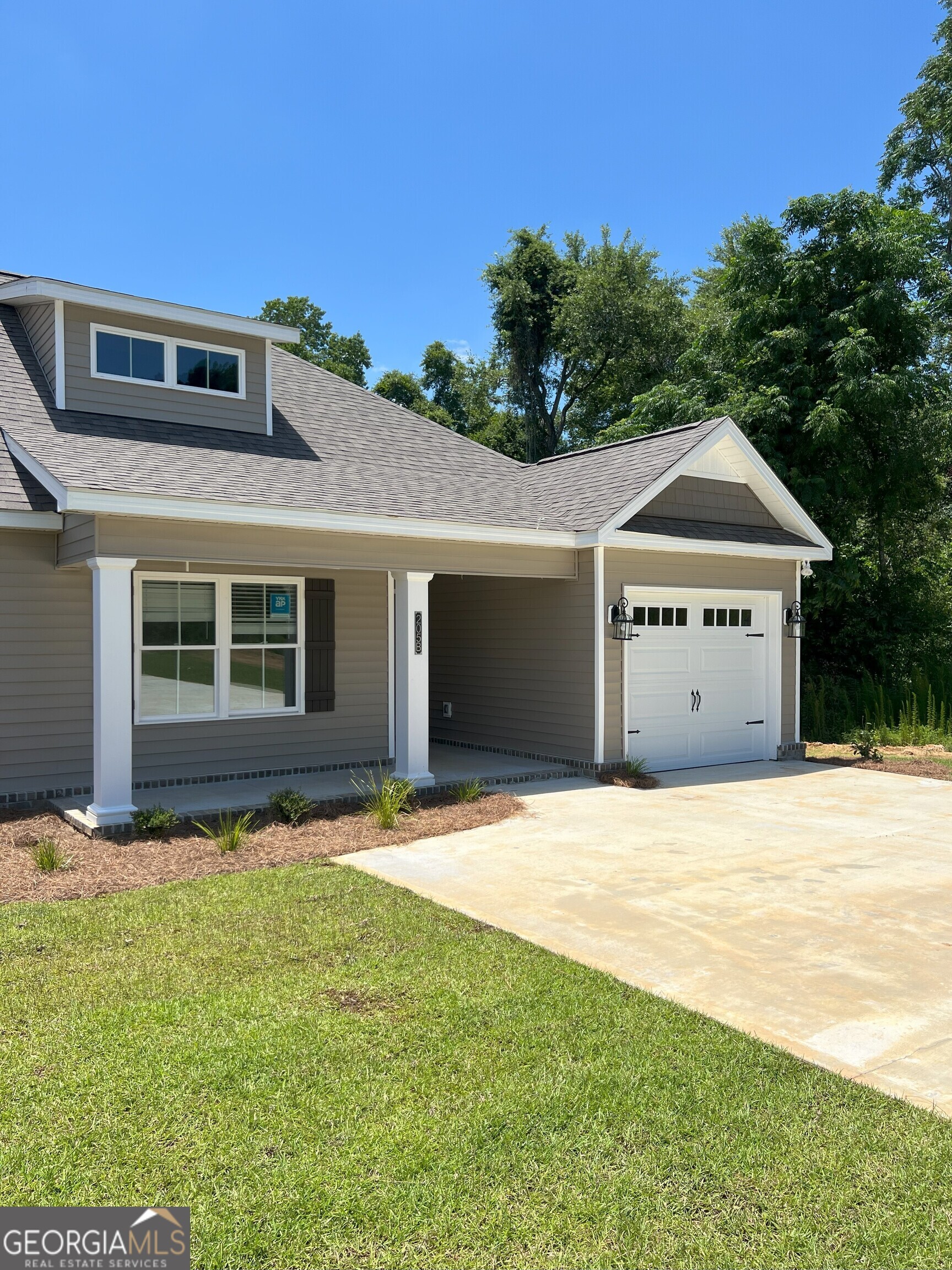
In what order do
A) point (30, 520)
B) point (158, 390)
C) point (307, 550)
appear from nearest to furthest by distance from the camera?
point (30, 520) < point (307, 550) < point (158, 390)

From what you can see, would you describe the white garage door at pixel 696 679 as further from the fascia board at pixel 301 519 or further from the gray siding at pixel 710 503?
the fascia board at pixel 301 519

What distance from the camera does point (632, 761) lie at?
37.5 ft

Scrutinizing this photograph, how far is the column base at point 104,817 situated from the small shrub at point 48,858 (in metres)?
0.68

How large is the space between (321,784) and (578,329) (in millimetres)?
24571

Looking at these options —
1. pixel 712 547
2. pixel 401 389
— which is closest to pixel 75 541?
pixel 712 547

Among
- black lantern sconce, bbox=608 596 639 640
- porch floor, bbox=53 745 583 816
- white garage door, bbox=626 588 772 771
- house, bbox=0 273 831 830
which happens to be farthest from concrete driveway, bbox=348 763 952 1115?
house, bbox=0 273 831 830

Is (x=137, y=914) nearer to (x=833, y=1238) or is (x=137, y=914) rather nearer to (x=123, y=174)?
(x=833, y=1238)

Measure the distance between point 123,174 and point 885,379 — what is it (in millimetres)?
16044

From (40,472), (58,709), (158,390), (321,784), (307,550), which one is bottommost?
(321,784)

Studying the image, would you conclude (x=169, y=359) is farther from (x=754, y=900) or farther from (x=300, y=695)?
(x=754, y=900)

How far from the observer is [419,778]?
9.79 meters

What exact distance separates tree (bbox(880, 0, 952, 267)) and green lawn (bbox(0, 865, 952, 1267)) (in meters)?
27.3

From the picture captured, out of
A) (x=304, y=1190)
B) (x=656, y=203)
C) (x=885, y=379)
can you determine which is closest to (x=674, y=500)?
(x=885, y=379)

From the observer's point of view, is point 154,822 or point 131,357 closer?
point 154,822
